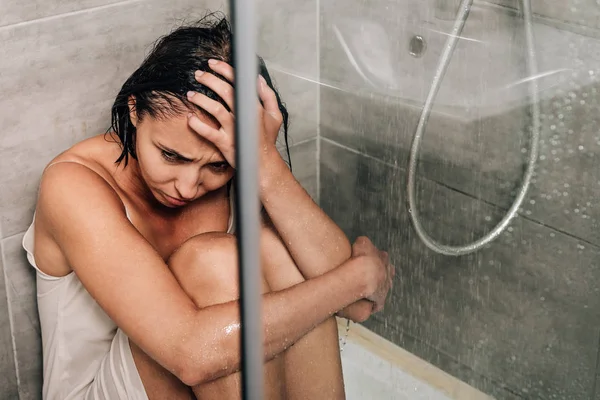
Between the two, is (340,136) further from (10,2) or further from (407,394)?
(10,2)

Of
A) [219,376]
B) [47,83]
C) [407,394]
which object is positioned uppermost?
[47,83]

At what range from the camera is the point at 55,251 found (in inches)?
41.8

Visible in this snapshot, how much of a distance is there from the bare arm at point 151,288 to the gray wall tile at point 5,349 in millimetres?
226

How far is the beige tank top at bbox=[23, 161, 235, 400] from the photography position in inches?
43.4

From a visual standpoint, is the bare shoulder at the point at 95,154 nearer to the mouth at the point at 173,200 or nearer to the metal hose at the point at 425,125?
the mouth at the point at 173,200

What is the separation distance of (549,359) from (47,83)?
753mm

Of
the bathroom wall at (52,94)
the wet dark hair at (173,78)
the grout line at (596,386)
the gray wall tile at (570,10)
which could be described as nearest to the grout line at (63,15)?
the bathroom wall at (52,94)

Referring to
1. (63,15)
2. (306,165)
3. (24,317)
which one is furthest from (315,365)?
(63,15)

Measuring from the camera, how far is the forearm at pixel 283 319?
0.87 meters

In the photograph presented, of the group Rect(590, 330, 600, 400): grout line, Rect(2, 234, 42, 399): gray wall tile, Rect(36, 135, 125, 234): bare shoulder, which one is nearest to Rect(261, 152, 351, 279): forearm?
Rect(36, 135, 125, 234): bare shoulder

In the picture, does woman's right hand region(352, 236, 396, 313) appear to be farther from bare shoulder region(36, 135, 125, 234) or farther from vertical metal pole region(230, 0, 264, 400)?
vertical metal pole region(230, 0, 264, 400)

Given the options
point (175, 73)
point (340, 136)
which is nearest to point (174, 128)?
point (175, 73)

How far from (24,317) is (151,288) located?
39cm

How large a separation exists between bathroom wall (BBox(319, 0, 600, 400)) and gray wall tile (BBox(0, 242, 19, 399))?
1.61 ft
